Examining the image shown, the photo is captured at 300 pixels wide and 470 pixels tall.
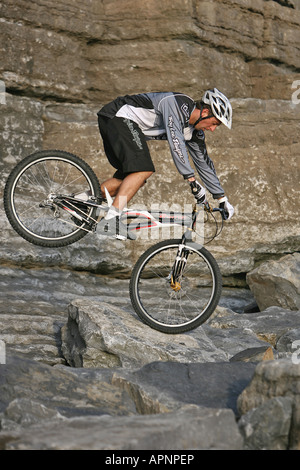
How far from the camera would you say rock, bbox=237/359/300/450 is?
12.5 ft

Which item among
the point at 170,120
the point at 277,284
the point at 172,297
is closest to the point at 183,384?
the point at 172,297

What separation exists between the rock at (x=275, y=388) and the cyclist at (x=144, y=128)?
2.59m

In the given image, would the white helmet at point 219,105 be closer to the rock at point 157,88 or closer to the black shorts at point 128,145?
the black shorts at point 128,145

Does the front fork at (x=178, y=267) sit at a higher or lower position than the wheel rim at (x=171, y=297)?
higher

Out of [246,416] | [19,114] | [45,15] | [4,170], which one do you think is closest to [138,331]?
[246,416]

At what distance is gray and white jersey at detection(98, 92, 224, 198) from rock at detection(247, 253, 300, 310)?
3254 millimetres

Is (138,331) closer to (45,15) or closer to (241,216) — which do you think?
(241,216)

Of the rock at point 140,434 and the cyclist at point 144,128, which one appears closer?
the rock at point 140,434

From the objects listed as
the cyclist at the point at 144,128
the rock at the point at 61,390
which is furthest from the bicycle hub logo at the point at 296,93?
the rock at the point at 61,390

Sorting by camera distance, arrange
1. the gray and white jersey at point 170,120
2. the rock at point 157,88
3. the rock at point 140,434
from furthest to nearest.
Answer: the rock at point 157,88 < the gray and white jersey at point 170,120 < the rock at point 140,434

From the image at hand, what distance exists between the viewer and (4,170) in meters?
10.1

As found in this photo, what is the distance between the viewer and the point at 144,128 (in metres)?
6.75

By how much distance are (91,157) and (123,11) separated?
2.58 meters

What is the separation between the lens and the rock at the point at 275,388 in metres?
3.82
